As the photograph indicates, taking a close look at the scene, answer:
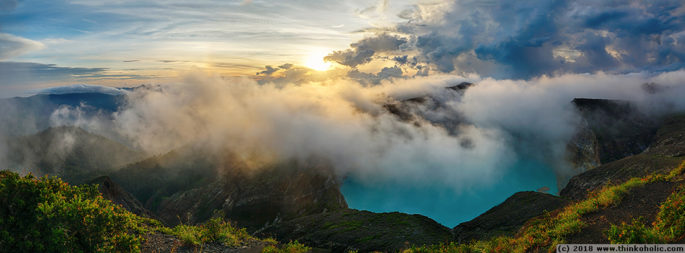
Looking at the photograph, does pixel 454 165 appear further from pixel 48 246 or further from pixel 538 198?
pixel 48 246

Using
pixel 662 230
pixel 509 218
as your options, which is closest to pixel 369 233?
pixel 509 218

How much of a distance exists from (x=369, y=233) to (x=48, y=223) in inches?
1381

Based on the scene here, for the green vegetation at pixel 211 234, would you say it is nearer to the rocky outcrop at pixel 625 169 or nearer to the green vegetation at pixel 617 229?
the green vegetation at pixel 617 229

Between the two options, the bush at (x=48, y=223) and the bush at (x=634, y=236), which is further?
the bush at (x=634, y=236)

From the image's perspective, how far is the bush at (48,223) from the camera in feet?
29.3

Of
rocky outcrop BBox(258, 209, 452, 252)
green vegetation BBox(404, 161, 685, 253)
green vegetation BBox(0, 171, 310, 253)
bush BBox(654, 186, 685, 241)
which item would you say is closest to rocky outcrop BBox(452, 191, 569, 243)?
rocky outcrop BBox(258, 209, 452, 252)

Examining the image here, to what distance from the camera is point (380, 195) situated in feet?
552

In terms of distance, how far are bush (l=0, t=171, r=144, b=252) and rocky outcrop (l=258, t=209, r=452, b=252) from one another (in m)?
24.9

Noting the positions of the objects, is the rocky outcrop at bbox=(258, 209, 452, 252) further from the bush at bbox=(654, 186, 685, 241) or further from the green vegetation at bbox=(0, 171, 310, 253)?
the green vegetation at bbox=(0, 171, 310, 253)

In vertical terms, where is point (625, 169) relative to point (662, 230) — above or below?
below

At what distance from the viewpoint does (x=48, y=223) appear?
915 cm

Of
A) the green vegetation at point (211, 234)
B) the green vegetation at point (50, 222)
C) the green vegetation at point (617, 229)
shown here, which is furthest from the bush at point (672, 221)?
the green vegetation at point (211, 234)

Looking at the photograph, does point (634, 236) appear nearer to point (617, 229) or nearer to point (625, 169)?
point (617, 229)

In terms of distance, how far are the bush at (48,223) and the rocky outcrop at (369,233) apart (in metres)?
24.9
